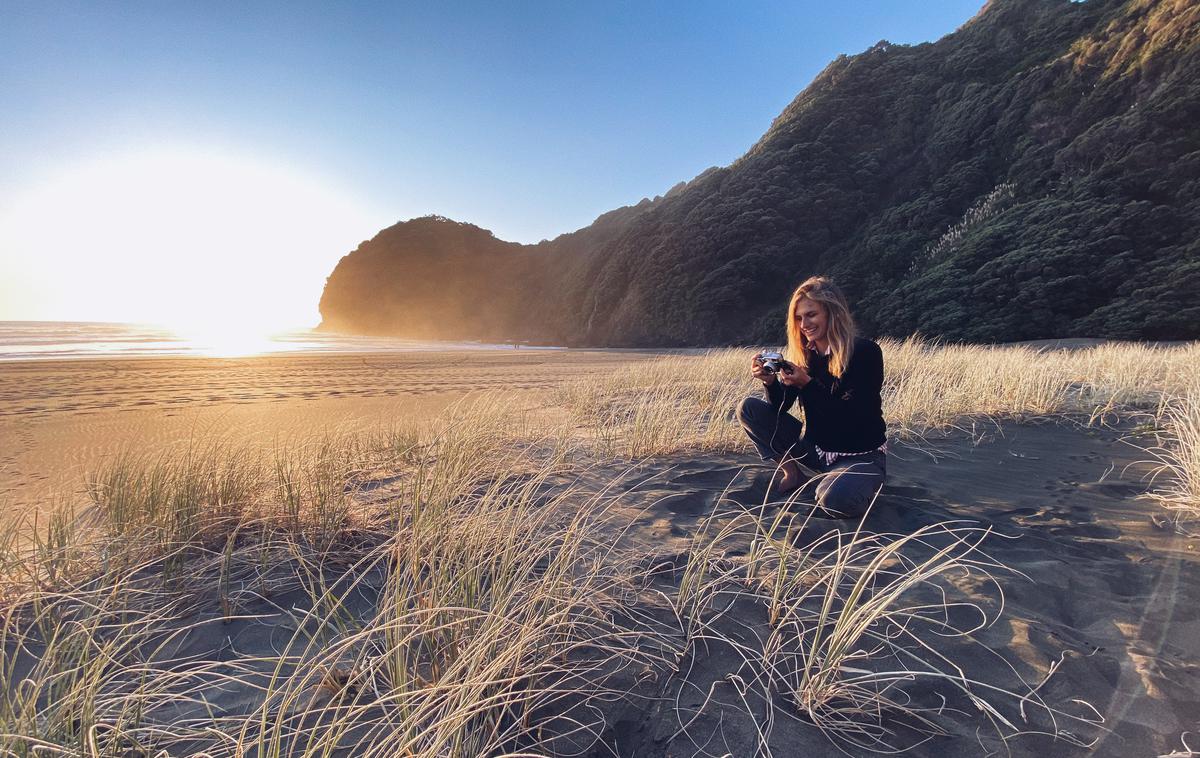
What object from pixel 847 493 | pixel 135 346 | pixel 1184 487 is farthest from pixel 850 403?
pixel 135 346

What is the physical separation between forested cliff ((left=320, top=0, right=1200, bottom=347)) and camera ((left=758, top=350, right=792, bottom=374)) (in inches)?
802

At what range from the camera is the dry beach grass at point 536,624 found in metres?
1.29

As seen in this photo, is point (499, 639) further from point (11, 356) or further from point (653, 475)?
point (11, 356)

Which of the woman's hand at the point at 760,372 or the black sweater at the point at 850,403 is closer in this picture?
the black sweater at the point at 850,403

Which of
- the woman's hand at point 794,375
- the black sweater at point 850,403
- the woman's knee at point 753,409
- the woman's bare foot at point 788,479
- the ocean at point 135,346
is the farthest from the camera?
the ocean at point 135,346

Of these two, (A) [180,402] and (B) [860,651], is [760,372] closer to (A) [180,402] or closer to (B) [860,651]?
(B) [860,651]

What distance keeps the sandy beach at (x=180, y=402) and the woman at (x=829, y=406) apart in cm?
387

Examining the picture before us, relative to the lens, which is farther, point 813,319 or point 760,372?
point 760,372

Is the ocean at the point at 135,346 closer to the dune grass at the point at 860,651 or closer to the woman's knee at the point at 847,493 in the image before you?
the dune grass at the point at 860,651

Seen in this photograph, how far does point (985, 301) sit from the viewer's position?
65.3ft

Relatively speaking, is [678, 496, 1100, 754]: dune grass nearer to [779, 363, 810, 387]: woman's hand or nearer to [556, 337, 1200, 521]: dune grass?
[779, 363, 810, 387]: woman's hand

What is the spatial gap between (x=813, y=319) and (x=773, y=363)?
1.17 ft

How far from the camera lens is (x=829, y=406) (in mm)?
2951

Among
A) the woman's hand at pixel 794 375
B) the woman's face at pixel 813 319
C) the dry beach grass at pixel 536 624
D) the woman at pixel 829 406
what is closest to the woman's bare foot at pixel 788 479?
the woman at pixel 829 406
